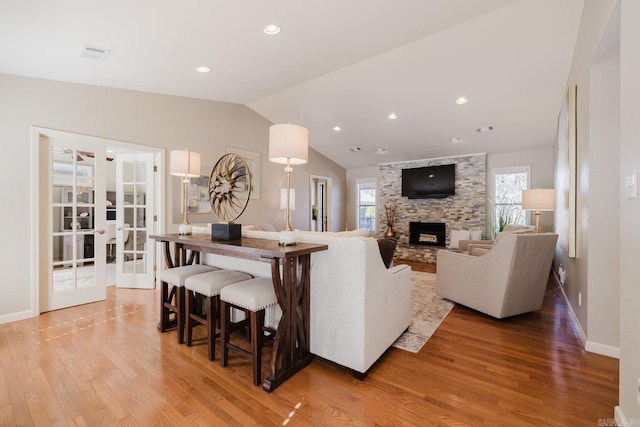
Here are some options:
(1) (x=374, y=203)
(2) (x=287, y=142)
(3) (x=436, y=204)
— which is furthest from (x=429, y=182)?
(2) (x=287, y=142)

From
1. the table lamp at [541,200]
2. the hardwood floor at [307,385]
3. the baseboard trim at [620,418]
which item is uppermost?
the table lamp at [541,200]

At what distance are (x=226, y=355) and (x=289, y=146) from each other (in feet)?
5.36

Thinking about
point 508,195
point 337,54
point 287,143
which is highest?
point 337,54

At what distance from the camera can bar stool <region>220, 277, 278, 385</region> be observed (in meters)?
1.92

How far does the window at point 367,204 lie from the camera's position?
27.5ft

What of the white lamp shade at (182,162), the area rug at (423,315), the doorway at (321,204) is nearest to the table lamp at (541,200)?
the area rug at (423,315)

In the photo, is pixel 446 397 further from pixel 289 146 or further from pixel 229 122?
pixel 229 122

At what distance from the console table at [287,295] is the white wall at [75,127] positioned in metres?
2.46

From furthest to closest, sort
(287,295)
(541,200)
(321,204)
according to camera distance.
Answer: (321,204), (541,200), (287,295)

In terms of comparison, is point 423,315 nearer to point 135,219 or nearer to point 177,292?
point 177,292

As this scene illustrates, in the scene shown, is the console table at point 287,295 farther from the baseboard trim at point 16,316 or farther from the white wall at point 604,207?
the baseboard trim at point 16,316

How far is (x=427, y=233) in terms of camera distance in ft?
23.2

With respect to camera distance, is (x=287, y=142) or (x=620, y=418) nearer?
(x=620, y=418)

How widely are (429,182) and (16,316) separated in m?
7.28
